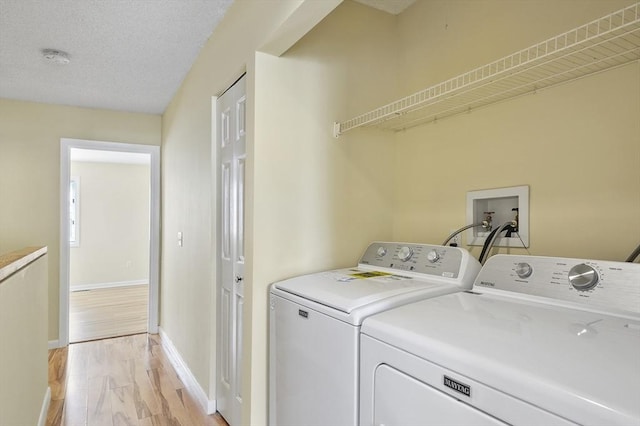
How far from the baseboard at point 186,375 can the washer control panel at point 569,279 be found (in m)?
1.81

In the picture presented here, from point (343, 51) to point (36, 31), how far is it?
5.96 ft

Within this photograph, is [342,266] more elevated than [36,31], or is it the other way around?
[36,31]

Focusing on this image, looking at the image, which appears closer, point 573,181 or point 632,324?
point 632,324

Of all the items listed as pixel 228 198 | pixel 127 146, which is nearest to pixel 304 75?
pixel 228 198

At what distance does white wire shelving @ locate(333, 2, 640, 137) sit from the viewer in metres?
1.07

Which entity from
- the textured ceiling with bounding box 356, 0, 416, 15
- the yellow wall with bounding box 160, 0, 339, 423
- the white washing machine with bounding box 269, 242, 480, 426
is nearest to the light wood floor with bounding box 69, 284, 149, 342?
the yellow wall with bounding box 160, 0, 339, 423

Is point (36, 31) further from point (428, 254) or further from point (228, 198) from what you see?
point (428, 254)

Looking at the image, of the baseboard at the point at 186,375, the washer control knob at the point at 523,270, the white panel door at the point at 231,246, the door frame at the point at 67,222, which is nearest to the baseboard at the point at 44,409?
the baseboard at the point at 186,375

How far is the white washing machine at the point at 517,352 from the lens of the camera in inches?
25.7

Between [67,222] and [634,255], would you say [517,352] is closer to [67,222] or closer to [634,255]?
[634,255]

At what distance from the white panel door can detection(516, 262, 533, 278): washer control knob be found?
1.26m

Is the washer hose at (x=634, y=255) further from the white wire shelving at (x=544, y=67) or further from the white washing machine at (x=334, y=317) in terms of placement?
the white wire shelving at (x=544, y=67)

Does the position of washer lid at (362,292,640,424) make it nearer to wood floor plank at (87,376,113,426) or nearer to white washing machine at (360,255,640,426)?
white washing machine at (360,255,640,426)

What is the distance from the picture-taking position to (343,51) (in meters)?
1.91
